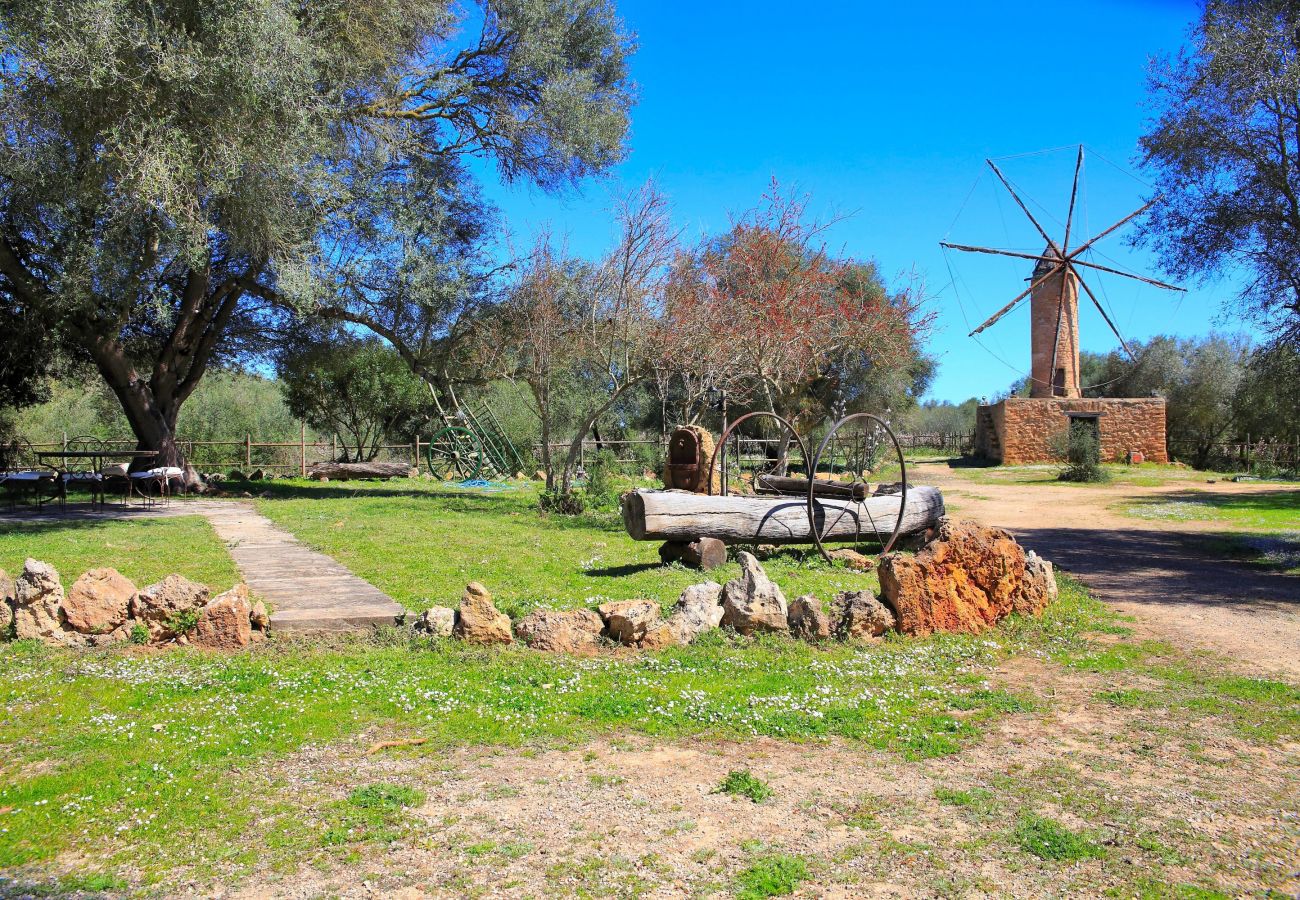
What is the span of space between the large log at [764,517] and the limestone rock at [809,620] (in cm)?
300

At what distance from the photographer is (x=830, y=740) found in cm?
473

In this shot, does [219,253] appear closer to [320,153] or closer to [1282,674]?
[320,153]

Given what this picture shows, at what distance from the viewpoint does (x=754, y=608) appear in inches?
267

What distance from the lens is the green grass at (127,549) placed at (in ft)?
29.1

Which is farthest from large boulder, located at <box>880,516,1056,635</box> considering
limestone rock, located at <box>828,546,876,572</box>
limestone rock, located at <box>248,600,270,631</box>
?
limestone rock, located at <box>248,600,270,631</box>

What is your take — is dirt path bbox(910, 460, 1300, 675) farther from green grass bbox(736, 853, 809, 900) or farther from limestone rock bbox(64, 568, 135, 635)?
limestone rock bbox(64, 568, 135, 635)

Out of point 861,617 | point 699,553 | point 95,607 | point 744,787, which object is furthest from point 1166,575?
point 95,607

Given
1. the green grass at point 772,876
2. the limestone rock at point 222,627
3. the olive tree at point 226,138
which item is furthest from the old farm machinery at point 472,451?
the green grass at point 772,876

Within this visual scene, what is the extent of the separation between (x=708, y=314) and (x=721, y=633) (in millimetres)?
11575

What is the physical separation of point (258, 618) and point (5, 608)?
1.91 metres

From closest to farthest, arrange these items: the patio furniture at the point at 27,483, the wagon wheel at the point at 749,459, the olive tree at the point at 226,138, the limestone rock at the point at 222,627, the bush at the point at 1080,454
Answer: the limestone rock at the point at 222,627 < the wagon wheel at the point at 749,459 < the olive tree at the point at 226,138 < the patio furniture at the point at 27,483 < the bush at the point at 1080,454

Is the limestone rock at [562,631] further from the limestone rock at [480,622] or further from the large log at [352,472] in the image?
the large log at [352,472]

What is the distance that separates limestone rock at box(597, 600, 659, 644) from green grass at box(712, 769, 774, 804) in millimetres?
2415

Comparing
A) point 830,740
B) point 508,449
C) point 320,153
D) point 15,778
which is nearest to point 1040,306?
point 508,449
